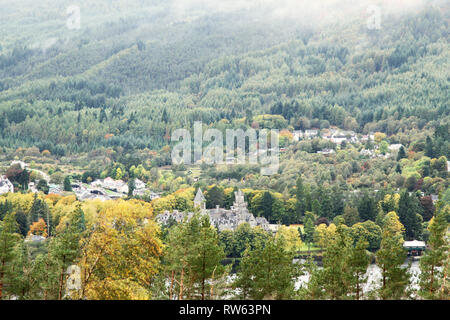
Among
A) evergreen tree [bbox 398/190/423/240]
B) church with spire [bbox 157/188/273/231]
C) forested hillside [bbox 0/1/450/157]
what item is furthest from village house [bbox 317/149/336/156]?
evergreen tree [bbox 398/190/423/240]

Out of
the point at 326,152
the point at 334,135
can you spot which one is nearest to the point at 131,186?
the point at 326,152

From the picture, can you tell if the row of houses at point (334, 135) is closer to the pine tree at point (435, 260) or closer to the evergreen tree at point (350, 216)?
the evergreen tree at point (350, 216)

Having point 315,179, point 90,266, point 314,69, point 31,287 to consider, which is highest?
point 90,266

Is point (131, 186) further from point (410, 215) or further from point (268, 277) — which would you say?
point (268, 277)

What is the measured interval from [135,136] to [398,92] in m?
36.6

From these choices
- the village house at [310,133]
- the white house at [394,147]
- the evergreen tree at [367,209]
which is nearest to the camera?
the evergreen tree at [367,209]

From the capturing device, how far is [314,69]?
118 meters

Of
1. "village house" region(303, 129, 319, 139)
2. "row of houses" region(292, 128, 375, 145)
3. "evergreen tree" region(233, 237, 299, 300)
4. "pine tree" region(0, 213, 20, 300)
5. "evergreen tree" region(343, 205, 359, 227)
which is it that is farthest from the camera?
"village house" region(303, 129, 319, 139)

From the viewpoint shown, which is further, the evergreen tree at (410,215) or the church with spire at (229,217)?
the church with spire at (229,217)

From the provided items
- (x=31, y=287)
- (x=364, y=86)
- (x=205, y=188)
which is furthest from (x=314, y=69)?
(x=31, y=287)

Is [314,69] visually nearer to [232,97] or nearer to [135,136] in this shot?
[232,97]

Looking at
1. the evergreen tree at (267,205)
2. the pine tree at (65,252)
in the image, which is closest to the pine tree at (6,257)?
the pine tree at (65,252)

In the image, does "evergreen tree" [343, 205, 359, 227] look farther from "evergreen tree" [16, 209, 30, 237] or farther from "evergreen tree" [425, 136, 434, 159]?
"evergreen tree" [16, 209, 30, 237]

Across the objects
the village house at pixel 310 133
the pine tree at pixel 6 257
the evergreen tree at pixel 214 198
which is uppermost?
the pine tree at pixel 6 257
